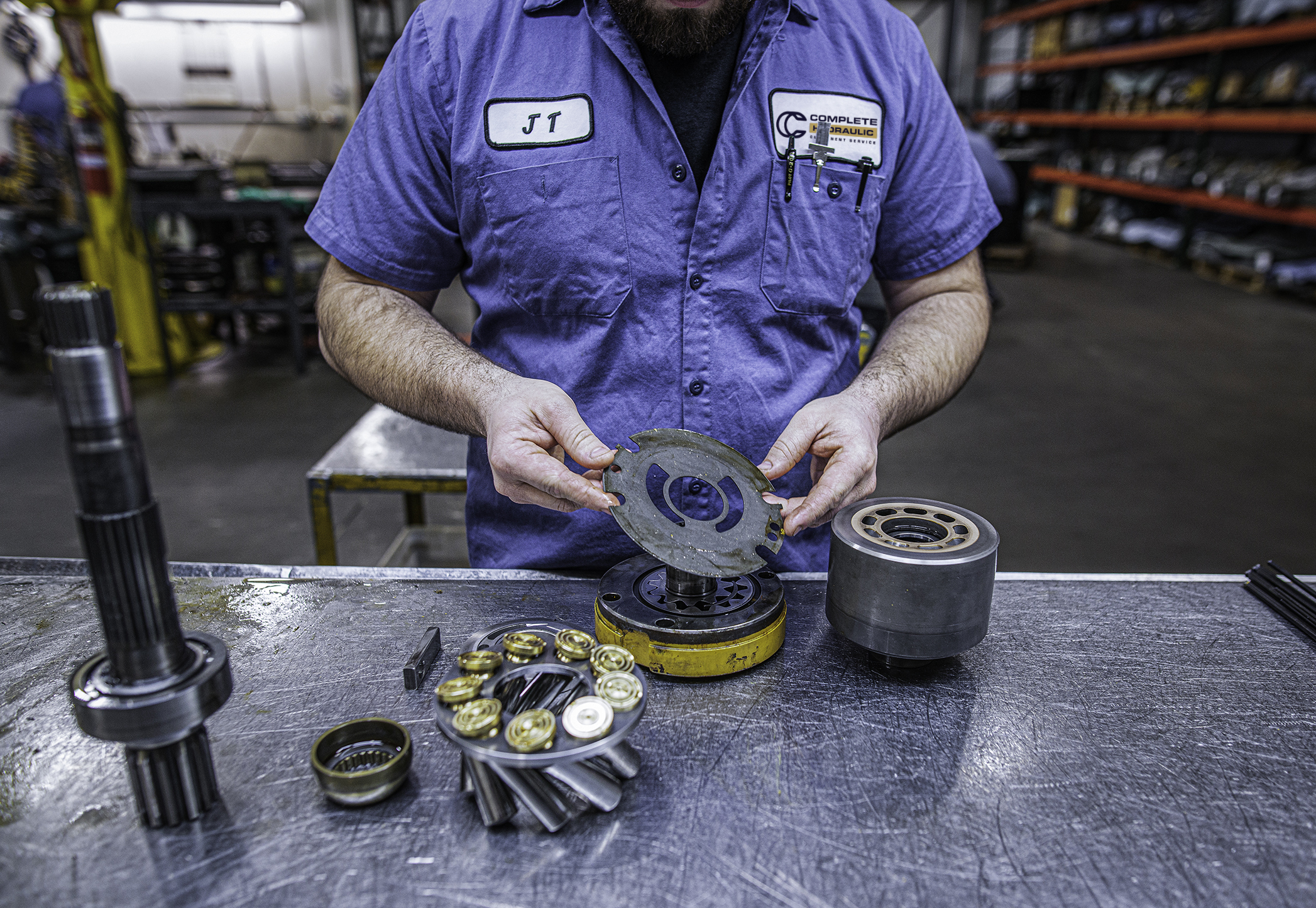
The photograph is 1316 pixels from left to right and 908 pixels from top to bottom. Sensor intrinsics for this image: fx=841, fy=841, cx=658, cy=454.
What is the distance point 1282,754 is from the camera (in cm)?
73

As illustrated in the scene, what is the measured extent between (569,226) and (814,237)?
0.31 m

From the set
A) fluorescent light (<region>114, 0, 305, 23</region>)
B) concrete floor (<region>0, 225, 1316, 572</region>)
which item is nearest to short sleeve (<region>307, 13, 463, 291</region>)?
concrete floor (<region>0, 225, 1316, 572</region>)

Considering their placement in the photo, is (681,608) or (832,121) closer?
(681,608)

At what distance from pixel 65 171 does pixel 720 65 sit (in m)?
5.22

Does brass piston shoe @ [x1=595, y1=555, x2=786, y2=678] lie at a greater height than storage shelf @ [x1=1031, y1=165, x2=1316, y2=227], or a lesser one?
lesser

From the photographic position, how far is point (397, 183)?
1036 mm

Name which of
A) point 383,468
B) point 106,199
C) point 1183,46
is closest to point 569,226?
point 383,468

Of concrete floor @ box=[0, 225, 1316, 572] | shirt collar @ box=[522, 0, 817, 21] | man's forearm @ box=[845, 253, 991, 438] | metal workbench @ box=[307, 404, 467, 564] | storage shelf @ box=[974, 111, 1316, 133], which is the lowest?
concrete floor @ box=[0, 225, 1316, 572]

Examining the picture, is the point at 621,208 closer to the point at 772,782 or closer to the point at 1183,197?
the point at 772,782

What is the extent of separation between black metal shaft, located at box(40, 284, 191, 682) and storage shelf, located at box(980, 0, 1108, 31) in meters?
9.45

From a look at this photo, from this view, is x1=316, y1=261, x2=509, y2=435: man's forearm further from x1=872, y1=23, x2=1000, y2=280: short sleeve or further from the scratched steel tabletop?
x1=872, y1=23, x2=1000, y2=280: short sleeve

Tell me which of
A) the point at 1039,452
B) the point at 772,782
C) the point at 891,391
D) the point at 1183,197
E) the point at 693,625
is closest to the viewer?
the point at 772,782

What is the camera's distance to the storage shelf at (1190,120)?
5.23 metres

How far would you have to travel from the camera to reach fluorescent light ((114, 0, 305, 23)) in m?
8.19
